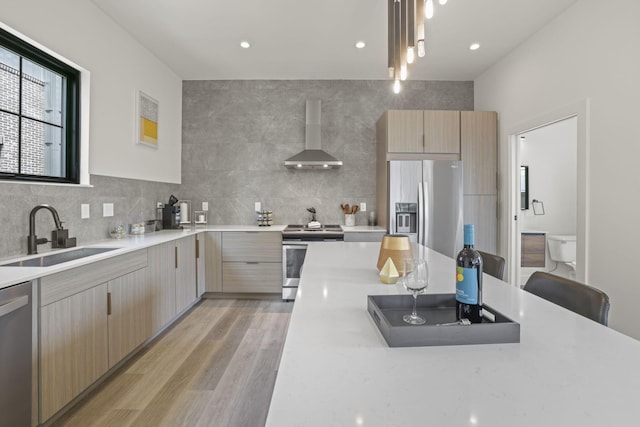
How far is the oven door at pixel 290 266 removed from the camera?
3.90 meters

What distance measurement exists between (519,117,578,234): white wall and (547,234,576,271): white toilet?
430 millimetres

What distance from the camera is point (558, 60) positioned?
302 centimetres

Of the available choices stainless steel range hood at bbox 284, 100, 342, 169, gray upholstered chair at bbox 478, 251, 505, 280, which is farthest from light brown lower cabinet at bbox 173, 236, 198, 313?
gray upholstered chair at bbox 478, 251, 505, 280

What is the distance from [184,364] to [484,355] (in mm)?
2323

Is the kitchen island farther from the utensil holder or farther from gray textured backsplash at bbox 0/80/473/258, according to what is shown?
gray textured backsplash at bbox 0/80/473/258

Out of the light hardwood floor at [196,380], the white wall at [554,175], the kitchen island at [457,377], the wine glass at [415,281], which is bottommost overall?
the light hardwood floor at [196,380]

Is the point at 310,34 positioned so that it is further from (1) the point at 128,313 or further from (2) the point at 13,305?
(2) the point at 13,305

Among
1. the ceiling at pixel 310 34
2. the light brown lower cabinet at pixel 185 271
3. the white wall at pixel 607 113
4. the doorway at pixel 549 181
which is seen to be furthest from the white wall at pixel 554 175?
the light brown lower cabinet at pixel 185 271

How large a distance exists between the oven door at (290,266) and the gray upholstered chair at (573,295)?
2.65 meters

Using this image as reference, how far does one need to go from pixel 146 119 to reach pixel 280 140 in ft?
5.31

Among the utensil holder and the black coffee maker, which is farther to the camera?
the utensil holder

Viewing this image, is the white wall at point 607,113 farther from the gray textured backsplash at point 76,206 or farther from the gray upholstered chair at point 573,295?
the gray textured backsplash at point 76,206

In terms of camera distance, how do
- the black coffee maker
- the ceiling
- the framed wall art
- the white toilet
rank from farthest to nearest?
1. the white toilet
2. the black coffee maker
3. the framed wall art
4. the ceiling

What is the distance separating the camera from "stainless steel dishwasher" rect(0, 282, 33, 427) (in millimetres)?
1427
